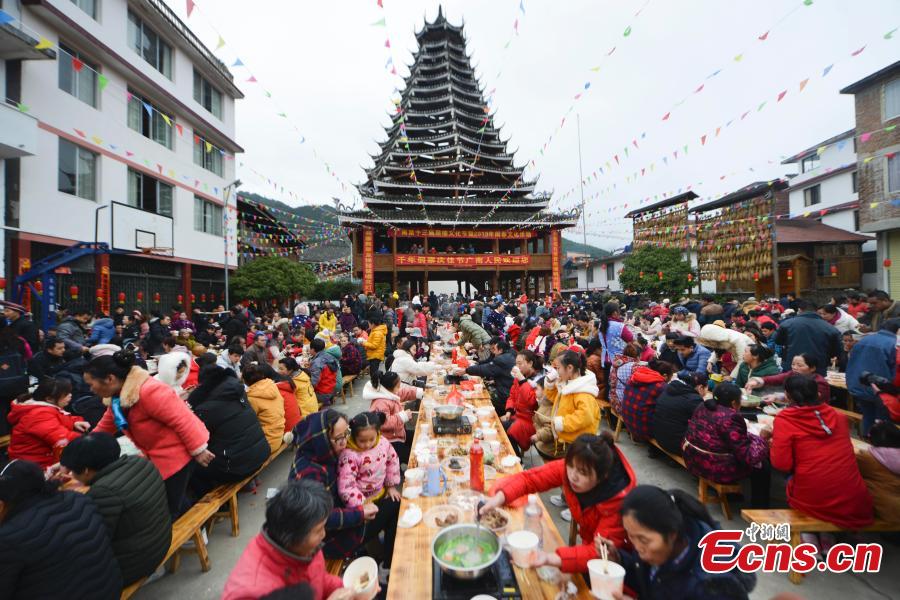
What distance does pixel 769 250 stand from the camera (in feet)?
58.4

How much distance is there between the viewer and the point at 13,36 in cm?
791

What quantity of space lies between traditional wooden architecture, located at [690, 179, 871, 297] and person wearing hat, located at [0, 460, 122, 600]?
2315 centimetres

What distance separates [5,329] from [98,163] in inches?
323

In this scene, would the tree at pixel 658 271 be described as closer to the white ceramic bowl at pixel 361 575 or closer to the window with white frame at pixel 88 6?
the white ceramic bowl at pixel 361 575

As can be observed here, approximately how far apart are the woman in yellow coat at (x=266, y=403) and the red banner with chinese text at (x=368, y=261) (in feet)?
65.1

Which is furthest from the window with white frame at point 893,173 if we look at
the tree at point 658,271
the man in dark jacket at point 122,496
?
the man in dark jacket at point 122,496

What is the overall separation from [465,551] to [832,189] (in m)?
30.5

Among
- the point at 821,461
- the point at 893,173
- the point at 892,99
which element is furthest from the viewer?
the point at 893,173

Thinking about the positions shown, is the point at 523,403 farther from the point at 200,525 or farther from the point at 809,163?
the point at 809,163

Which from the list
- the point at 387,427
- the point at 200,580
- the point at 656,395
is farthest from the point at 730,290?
the point at 200,580

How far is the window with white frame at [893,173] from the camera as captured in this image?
1373 cm

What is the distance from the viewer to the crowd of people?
166 centimetres

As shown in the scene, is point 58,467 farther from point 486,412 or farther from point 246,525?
point 486,412

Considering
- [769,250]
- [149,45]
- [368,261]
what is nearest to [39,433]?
[149,45]
